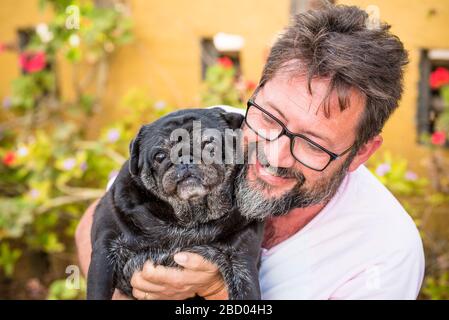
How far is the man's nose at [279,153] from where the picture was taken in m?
2.19

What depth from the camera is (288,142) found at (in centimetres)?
219

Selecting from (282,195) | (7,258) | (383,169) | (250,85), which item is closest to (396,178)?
(383,169)

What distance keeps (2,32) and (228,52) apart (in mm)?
2262

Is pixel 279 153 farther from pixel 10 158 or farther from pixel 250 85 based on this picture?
pixel 10 158

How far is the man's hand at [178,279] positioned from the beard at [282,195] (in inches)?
11.3

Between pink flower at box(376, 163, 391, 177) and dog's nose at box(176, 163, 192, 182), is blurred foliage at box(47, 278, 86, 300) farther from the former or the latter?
pink flower at box(376, 163, 391, 177)

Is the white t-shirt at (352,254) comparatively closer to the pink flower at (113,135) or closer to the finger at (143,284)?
the finger at (143,284)

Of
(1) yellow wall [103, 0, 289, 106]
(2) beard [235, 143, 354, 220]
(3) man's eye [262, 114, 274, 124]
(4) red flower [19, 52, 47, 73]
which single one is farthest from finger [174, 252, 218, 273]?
(4) red flower [19, 52, 47, 73]

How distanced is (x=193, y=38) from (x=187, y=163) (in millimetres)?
2761

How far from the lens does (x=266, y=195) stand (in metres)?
2.23

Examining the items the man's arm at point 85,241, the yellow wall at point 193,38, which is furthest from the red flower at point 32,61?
the man's arm at point 85,241
